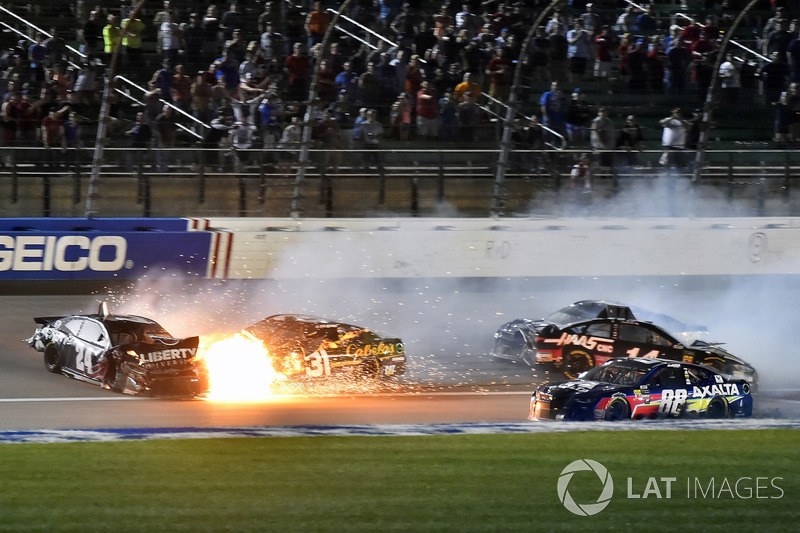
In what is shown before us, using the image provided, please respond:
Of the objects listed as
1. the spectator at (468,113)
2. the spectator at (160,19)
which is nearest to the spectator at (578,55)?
the spectator at (468,113)

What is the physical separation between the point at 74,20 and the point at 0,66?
8.70 feet

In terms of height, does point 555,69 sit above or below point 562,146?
above

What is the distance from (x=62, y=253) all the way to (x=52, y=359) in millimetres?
3337

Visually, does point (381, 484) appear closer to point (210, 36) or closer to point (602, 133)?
point (602, 133)

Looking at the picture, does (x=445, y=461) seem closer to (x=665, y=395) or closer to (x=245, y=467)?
(x=245, y=467)

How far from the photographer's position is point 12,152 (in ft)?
61.2

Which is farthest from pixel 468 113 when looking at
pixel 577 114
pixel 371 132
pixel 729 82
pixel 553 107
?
pixel 729 82

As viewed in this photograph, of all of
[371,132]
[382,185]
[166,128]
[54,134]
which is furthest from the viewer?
[371,132]

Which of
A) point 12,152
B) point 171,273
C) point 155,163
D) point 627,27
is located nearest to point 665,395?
point 171,273

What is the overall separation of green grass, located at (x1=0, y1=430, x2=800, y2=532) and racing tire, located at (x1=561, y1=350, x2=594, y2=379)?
4688mm

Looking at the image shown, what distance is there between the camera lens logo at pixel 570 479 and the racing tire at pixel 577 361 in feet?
19.4

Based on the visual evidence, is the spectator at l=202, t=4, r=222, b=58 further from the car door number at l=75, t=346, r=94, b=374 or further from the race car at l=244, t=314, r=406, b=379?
the car door number at l=75, t=346, r=94, b=374

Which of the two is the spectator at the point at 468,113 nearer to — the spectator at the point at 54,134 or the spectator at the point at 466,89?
the spectator at the point at 466,89

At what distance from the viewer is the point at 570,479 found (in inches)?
380
